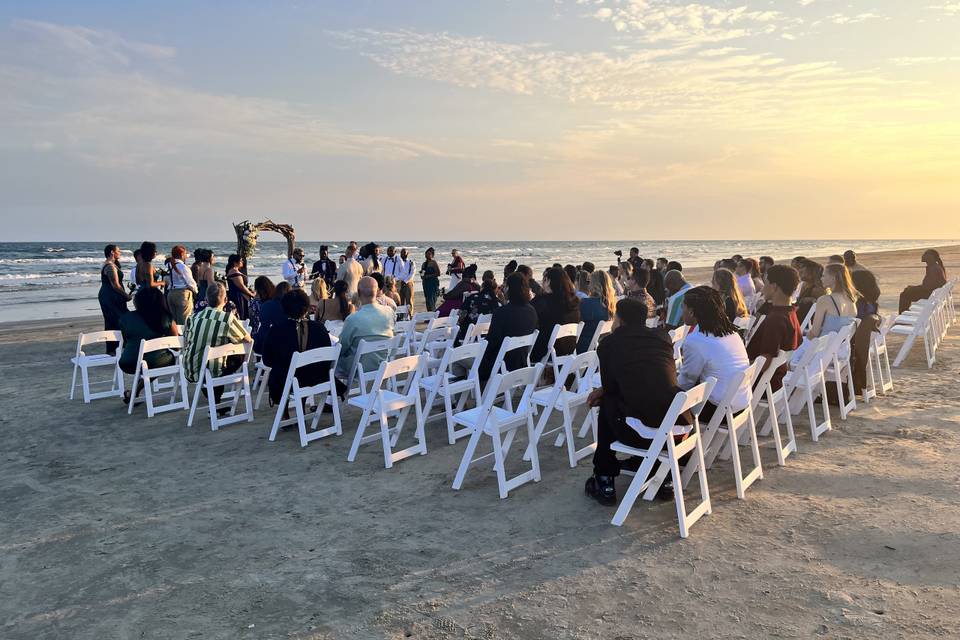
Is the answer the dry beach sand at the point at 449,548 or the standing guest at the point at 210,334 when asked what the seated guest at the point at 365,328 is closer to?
the dry beach sand at the point at 449,548

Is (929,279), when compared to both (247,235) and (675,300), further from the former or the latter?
(247,235)

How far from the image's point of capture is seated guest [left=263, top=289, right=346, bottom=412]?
18.5 ft

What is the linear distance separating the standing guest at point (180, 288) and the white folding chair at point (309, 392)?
2.64m

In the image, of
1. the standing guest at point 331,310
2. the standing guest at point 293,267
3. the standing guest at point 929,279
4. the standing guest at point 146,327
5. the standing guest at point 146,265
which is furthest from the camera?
the standing guest at point 293,267

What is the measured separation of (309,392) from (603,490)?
8.45 ft

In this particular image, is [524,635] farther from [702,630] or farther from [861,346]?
[861,346]

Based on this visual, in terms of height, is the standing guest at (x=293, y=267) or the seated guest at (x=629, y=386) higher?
the standing guest at (x=293, y=267)

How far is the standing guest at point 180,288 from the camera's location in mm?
7469

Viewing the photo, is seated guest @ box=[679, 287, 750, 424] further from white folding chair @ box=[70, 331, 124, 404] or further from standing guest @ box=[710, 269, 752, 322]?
white folding chair @ box=[70, 331, 124, 404]

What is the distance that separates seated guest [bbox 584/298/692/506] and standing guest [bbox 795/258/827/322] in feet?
13.1

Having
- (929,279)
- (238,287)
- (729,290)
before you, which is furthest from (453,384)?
(929,279)

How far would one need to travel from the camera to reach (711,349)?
400 centimetres

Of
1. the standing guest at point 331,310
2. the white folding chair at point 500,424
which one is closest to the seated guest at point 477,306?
the standing guest at point 331,310

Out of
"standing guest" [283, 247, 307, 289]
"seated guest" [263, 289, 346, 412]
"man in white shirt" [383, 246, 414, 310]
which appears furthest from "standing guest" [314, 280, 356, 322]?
"man in white shirt" [383, 246, 414, 310]
